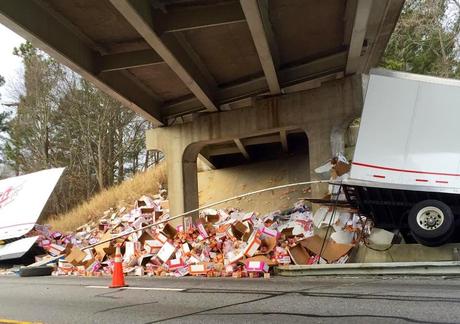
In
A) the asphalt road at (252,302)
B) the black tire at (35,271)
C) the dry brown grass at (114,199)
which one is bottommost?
the asphalt road at (252,302)

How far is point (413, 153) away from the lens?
11.2 m

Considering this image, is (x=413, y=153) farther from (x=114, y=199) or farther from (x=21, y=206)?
(x=114, y=199)

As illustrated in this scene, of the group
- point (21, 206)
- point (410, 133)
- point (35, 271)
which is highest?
point (21, 206)

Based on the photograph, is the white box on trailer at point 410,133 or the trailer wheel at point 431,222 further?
the white box on trailer at point 410,133

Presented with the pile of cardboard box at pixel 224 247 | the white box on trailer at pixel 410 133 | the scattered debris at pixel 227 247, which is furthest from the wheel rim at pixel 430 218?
the pile of cardboard box at pixel 224 247

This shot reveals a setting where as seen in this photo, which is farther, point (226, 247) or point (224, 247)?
point (224, 247)

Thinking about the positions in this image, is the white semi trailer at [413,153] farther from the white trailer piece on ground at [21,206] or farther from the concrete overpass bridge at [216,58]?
the white trailer piece on ground at [21,206]

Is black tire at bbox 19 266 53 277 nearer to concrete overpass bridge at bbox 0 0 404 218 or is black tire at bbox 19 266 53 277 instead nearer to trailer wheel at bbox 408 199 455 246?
concrete overpass bridge at bbox 0 0 404 218

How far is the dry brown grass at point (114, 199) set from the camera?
3028 cm

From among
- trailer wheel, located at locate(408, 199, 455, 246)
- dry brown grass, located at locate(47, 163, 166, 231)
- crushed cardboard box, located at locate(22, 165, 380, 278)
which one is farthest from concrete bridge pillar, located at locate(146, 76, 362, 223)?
dry brown grass, located at locate(47, 163, 166, 231)

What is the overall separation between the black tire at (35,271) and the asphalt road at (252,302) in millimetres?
5042

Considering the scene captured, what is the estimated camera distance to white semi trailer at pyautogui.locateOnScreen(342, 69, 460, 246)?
10875 millimetres

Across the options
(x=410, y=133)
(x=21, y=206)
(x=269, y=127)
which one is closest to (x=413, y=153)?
(x=410, y=133)

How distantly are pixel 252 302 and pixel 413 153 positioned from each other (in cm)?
523
